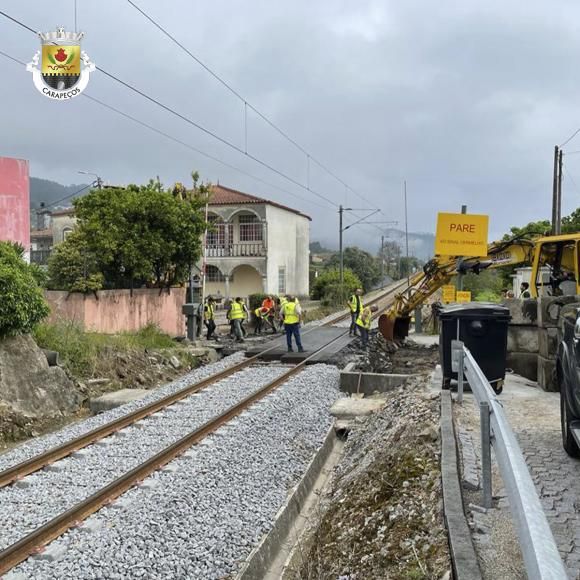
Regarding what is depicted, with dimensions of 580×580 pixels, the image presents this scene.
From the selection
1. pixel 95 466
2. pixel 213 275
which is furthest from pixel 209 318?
pixel 213 275

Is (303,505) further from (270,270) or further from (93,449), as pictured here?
(270,270)

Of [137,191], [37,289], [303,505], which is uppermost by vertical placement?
[137,191]

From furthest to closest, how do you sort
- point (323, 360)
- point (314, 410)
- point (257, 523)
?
point (323, 360), point (314, 410), point (257, 523)

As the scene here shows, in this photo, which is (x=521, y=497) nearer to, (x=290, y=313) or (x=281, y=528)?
(x=281, y=528)

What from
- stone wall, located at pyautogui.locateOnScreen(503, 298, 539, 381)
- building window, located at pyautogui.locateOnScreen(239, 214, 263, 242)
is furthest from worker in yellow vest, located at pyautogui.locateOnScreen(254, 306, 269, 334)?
building window, located at pyautogui.locateOnScreen(239, 214, 263, 242)

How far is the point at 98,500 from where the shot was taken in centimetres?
686

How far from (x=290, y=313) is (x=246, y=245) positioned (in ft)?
84.4

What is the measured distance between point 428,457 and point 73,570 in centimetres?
312

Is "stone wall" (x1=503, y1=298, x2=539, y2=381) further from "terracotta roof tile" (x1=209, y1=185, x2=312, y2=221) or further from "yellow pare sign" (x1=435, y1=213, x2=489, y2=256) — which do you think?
"terracotta roof tile" (x1=209, y1=185, x2=312, y2=221)

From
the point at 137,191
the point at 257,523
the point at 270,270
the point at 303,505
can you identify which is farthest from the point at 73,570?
the point at 270,270

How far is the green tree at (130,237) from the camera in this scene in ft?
64.5

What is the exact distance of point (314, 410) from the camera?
11781 millimetres

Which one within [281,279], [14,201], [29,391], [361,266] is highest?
[14,201]

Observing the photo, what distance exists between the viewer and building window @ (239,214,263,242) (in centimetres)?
4284
